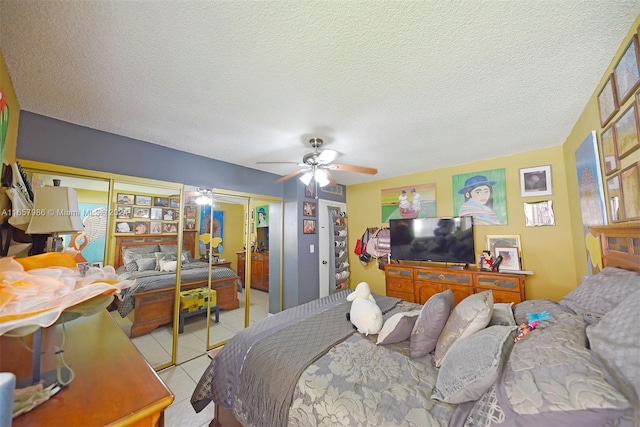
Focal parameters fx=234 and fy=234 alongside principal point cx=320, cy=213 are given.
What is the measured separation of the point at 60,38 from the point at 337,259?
13.6 feet

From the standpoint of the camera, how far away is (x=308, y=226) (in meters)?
4.02

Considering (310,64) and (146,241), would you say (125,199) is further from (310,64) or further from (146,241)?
(310,64)

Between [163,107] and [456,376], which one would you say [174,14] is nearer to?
[163,107]

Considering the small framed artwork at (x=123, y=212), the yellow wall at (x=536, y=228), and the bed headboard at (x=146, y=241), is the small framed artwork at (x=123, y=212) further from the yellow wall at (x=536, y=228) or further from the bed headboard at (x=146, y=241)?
the yellow wall at (x=536, y=228)

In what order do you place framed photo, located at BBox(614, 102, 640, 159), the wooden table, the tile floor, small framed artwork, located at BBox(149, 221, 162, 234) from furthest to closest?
1. small framed artwork, located at BBox(149, 221, 162, 234)
2. the tile floor
3. framed photo, located at BBox(614, 102, 640, 159)
4. the wooden table

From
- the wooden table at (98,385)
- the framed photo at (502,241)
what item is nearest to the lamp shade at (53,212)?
the wooden table at (98,385)

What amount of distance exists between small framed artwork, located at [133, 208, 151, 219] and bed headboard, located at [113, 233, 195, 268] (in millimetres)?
233

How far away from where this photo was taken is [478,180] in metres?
3.35

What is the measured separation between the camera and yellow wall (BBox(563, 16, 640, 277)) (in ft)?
4.34

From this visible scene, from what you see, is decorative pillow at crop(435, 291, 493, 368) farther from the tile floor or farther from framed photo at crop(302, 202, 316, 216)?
framed photo at crop(302, 202, 316, 216)

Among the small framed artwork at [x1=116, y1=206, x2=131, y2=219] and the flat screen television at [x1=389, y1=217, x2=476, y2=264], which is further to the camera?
the flat screen television at [x1=389, y1=217, x2=476, y2=264]

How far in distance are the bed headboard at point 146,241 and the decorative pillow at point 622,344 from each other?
330 centimetres

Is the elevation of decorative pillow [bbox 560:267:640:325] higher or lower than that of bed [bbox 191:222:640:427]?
higher

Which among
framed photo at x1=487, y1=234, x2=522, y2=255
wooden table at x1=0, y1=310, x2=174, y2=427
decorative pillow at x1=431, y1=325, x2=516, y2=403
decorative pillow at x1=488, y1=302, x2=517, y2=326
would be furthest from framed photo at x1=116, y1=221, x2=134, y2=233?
framed photo at x1=487, y1=234, x2=522, y2=255
